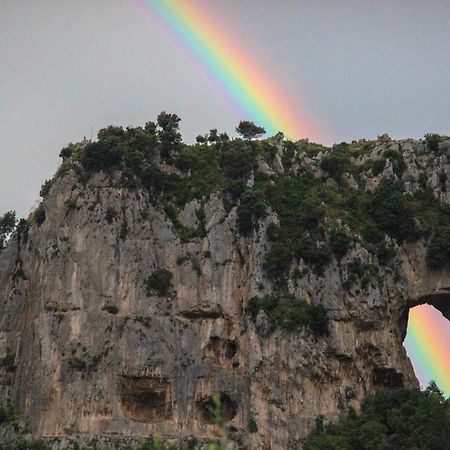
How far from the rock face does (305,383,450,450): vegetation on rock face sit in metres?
2.57

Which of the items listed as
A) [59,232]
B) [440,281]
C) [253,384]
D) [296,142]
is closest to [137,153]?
[59,232]

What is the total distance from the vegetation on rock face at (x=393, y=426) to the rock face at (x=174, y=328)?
8.45ft

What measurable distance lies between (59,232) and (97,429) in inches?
651

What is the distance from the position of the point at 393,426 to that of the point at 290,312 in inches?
455

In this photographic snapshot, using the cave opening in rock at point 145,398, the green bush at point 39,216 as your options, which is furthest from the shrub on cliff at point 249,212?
the green bush at point 39,216

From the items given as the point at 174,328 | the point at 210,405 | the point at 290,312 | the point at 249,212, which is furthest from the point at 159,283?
the point at 290,312

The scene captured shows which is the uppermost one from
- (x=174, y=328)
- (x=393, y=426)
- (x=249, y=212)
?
(x=249, y=212)

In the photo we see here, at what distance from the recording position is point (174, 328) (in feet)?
208

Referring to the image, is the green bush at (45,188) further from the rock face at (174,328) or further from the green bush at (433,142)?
the green bush at (433,142)

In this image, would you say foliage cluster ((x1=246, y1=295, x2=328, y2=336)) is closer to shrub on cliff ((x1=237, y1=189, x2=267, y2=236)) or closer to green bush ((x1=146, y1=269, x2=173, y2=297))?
shrub on cliff ((x1=237, y1=189, x2=267, y2=236))

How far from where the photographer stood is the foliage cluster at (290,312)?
2424 inches

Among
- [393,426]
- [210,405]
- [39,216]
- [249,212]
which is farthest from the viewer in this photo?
[39,216]

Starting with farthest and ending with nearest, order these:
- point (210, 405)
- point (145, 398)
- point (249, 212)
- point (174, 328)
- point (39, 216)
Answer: point (39, 216)
point (249, 212)
point (174, 328)
point (145, 398)
point (210, 405)

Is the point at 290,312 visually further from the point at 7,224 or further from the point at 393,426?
the point at 7,224
